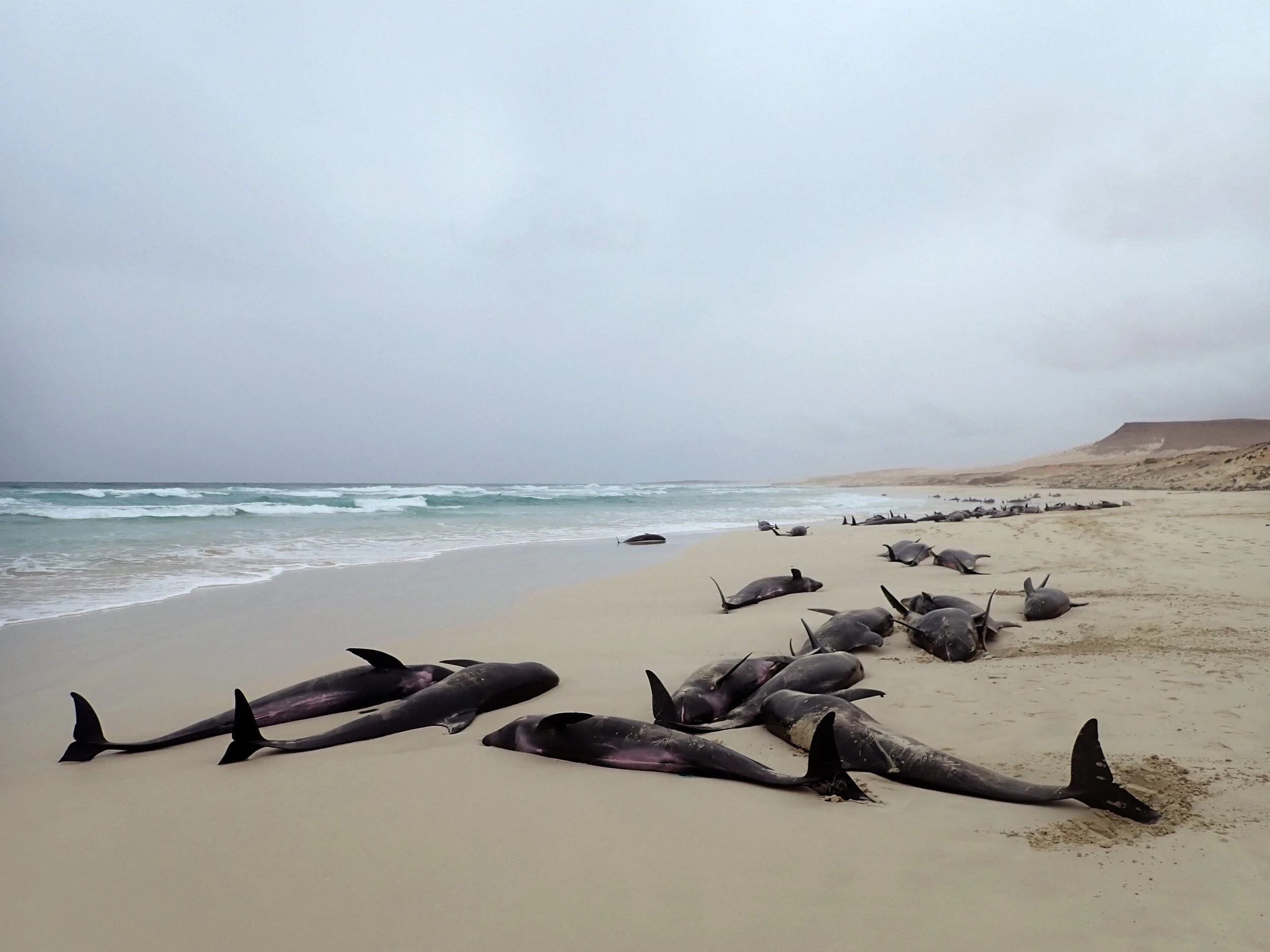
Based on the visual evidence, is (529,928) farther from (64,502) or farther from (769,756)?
(64,502)

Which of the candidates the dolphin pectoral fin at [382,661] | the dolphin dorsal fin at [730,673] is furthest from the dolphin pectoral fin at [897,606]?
the dolphin pectoral fin at [382,661]

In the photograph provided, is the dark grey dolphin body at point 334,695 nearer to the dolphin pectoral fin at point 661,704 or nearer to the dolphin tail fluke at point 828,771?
the dolphin pectoral fin at point 661,704

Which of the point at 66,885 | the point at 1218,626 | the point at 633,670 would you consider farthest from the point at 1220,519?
the point at 66,885

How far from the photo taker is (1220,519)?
14711 millimetres

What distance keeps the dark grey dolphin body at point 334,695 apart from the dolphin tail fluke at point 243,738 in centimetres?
57

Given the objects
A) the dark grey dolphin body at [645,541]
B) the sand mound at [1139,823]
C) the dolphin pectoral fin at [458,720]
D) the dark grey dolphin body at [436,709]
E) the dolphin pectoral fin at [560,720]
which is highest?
the dolphin pectoral fin at [560,720]

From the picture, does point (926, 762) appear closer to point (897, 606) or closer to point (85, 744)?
point (897, 606)

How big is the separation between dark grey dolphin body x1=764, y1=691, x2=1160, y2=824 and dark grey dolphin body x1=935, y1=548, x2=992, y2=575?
688cm

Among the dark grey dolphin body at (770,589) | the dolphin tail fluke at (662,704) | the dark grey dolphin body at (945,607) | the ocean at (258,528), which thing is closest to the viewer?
the dolphin tail fluke at (662,704)

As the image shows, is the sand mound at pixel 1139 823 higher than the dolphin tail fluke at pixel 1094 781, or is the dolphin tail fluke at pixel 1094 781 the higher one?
the dolphin tail fluke at pixel 1094 781

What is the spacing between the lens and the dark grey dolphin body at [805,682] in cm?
411

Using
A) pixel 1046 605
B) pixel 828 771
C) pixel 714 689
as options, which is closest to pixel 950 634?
pixel 1046 605

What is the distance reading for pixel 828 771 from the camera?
9.84 ft

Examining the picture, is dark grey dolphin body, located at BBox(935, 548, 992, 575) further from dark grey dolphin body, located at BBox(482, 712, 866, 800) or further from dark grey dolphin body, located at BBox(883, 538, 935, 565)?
dark grey dolphin body, located at BBox(482, 712, 866, 800)
